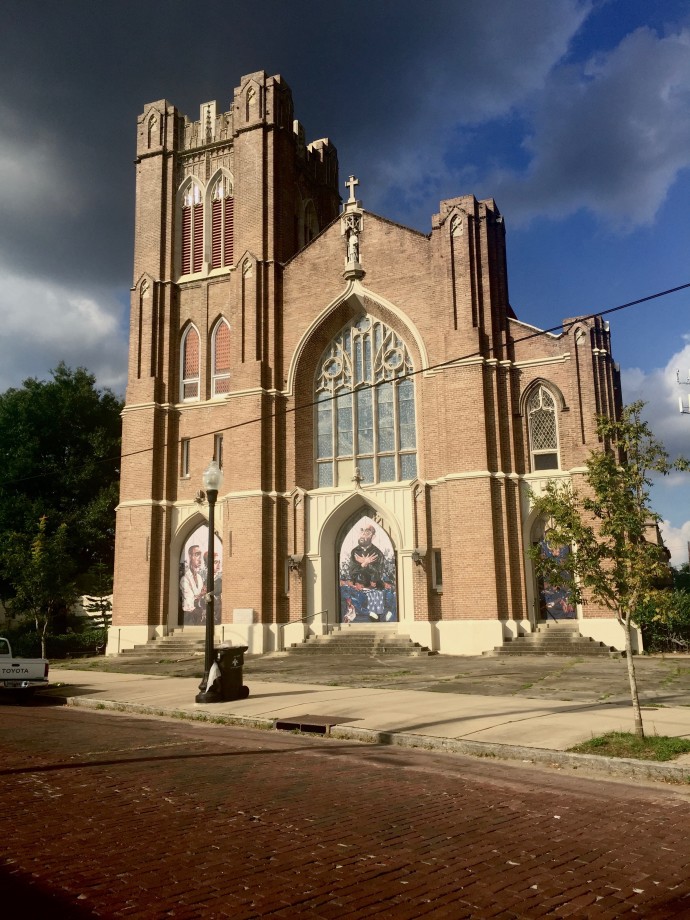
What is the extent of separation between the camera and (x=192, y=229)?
31.3 meters

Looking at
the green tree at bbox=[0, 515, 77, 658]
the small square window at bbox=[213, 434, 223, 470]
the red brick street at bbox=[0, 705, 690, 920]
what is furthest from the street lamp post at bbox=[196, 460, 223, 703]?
the green tree at bbox=[0, 515, 77, 658]

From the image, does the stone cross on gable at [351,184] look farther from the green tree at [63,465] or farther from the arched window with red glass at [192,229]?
the green tree at [63,465]

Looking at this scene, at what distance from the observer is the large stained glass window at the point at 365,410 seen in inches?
1062

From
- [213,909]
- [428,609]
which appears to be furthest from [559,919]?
[428,609]

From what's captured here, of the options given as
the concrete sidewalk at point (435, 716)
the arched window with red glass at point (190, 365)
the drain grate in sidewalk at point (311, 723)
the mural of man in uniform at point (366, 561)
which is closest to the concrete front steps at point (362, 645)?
the mural of man in uniform at point (366, 561)

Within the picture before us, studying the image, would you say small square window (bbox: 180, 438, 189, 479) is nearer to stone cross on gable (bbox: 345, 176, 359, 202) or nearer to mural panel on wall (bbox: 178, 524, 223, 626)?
mural panel on wall (bbox: 178, 524, 223, 626)

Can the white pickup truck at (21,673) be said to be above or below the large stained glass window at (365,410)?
below

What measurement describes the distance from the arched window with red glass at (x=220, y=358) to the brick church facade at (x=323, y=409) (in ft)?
0.29

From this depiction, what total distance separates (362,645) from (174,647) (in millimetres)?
6829

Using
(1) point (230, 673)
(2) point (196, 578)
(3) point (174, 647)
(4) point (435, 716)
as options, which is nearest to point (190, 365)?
(2) point (196, 578)

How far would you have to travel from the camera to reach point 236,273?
2875 centimetres

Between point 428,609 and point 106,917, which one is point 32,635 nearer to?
point 428,609

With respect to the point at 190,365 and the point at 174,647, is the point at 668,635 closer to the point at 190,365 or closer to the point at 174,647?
the point at 174,647

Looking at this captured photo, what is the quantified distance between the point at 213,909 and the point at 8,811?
2992 mm
